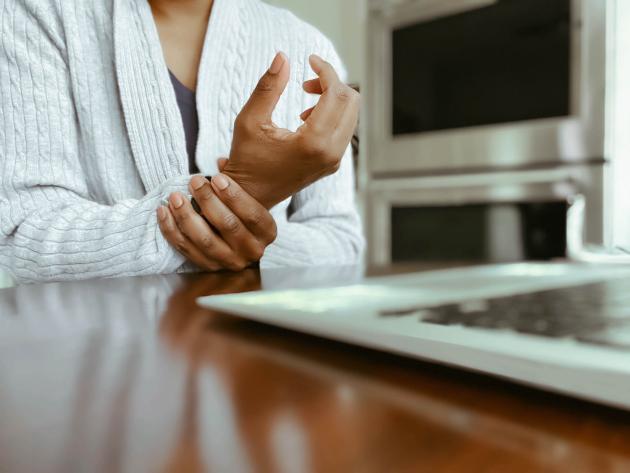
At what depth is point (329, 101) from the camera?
352mm

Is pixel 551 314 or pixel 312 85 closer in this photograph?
pixel 551 314

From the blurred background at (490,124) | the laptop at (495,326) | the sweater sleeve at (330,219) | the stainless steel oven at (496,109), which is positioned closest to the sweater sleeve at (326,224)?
the sweater sleeve at (330,219)

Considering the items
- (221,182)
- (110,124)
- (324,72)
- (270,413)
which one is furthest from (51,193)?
(270,413)

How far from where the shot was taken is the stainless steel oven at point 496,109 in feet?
3.35

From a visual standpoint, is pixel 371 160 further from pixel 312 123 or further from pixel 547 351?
pixel 547 351

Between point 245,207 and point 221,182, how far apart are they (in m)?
0.03

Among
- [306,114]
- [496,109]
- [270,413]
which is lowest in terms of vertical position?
[270,413]

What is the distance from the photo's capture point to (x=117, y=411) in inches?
3.9

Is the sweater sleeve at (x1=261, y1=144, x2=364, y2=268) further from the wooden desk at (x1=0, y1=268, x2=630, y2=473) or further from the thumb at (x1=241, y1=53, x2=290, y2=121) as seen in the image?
the wooden desk at (x1=0, y1=268, x2=630, y2=473)

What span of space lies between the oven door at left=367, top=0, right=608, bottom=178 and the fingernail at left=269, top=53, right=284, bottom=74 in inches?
36.0

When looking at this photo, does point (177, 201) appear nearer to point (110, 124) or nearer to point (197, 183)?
point (197, 183)

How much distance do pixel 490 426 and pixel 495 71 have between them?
1.15 meters

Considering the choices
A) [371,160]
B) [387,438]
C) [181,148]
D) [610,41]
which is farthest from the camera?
[371,160]

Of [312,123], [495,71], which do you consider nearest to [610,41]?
[495,71]
